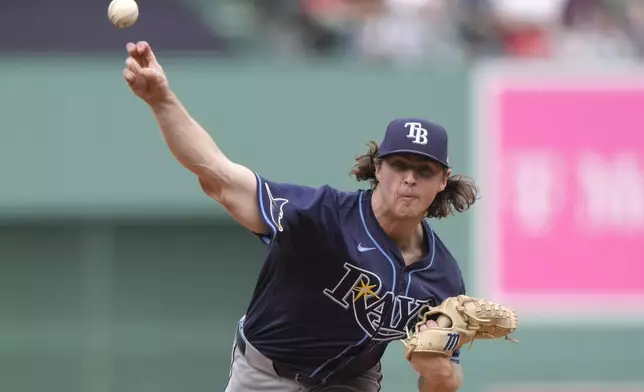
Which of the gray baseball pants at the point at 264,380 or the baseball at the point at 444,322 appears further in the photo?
the gray baseball pants at the point at 264,380

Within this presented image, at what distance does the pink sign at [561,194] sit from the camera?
11.9 meters

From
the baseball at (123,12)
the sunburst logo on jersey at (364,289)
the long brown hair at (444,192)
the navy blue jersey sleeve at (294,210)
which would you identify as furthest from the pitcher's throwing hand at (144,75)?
the long brown hair at (444,192)

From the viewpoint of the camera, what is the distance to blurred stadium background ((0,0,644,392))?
11945 mm

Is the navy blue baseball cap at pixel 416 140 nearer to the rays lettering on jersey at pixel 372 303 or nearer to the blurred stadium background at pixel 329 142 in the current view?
the rays lettering on jersey at pixel 372 303

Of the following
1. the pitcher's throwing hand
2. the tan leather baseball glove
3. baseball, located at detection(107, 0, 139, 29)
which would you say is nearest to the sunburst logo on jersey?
the tan leather baseball glove

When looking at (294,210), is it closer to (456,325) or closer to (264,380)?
(456,325)

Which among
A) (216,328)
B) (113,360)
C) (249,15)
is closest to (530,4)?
(249,15)

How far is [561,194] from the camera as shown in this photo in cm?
1194

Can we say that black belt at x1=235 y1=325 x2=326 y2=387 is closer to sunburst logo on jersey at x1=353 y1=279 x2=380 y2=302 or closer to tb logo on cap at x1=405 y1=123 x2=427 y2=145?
sunburst logo on jersey at x1=353 y1=279 x2=380 y2=302

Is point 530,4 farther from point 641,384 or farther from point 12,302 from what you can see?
point 12,302

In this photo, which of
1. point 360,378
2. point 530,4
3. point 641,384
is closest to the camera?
point 360,378

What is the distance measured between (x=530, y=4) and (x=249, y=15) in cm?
253

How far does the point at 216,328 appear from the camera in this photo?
1245cm

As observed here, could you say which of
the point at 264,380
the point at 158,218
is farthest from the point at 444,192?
the point at 158,218
